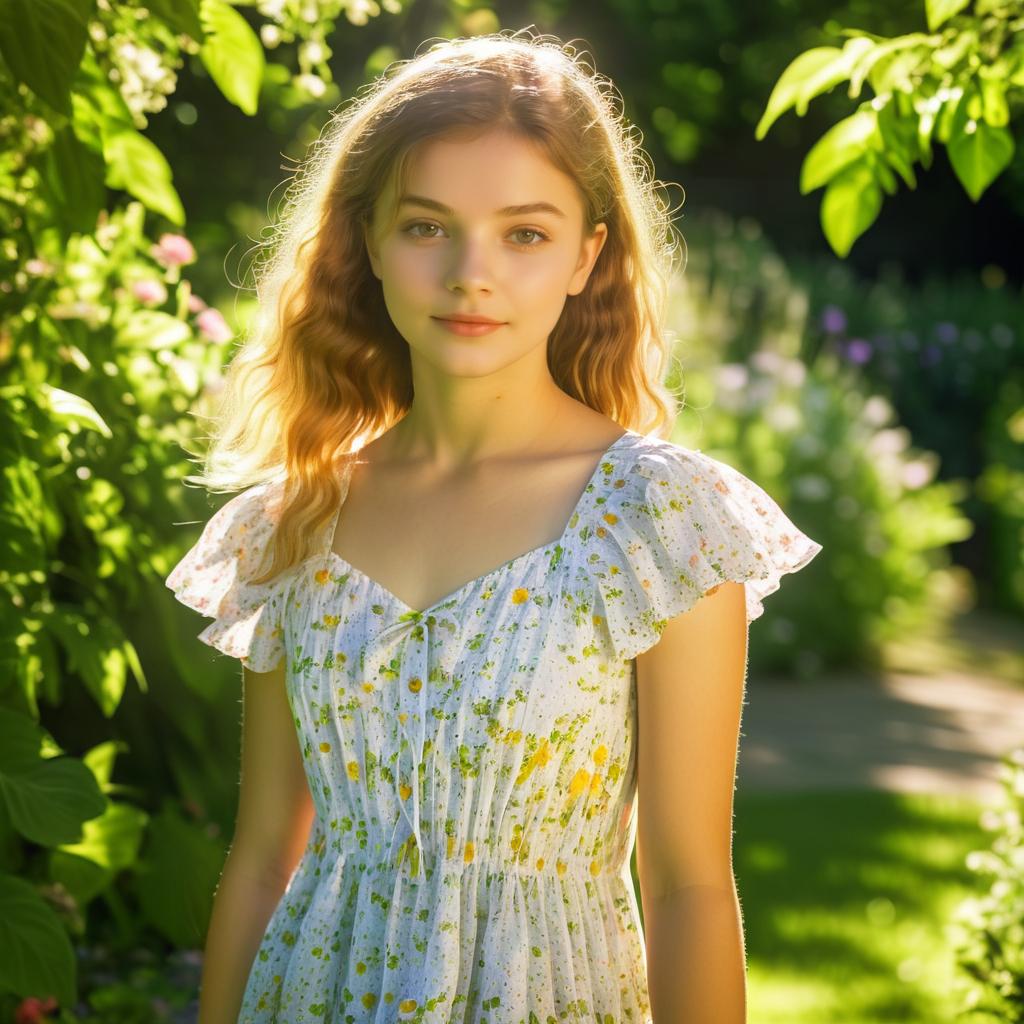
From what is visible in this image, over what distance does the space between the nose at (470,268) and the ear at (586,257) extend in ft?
0.55

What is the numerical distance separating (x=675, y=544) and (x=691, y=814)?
291 mm

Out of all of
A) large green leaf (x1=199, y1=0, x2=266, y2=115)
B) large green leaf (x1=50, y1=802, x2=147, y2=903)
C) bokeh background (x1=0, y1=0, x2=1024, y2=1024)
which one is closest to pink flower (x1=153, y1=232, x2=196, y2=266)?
bokeh background (x1=0, y1=0, x2=1024, y2=1024)

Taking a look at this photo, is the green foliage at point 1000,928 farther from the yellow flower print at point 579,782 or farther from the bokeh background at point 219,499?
the yellow flower print at point 579,782

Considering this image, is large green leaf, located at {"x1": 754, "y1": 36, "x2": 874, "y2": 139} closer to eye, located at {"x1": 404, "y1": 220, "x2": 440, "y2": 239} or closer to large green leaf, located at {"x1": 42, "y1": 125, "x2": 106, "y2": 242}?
eye, located at {"x1": 404, "y1": 220, "x2": 440, "y2": 239}

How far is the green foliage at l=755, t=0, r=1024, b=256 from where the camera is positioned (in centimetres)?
208

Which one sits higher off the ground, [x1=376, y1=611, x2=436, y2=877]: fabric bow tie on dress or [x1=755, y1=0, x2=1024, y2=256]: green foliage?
[x1=755, y1=0, x2=1024, y2=256]: green foliage

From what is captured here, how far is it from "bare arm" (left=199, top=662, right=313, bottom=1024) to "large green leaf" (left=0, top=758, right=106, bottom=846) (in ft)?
0.70

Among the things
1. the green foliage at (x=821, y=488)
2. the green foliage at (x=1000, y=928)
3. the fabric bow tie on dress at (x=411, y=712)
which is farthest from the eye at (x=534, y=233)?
the green foliage at (x=821, y=488)

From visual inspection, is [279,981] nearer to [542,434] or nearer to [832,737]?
[542,434]

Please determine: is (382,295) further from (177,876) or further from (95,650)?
(177,876)

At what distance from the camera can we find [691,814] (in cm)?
163

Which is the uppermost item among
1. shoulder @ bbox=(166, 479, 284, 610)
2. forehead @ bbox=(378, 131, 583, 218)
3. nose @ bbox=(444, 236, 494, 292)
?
forehead @ bbox=(378, 131, 583, 218)

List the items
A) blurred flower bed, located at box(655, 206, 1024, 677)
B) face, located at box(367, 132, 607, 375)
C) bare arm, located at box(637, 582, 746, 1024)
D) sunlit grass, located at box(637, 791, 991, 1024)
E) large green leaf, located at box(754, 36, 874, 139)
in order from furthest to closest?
blurred flower bed, located at box(655, 206, 1024, 677) → sunlit grass, located at box(637, 791, 991, 1024) → large green leaf, located at box(754, 36, 874, 139) → face, located at box(367, 132, 607, 375) → bare arm, located at box(637, 582, 746, 1024)

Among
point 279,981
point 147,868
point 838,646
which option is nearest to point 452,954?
point 279,981
